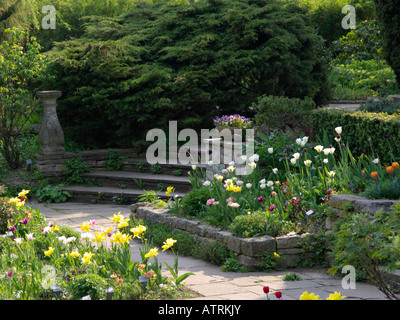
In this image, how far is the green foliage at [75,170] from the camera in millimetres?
9684

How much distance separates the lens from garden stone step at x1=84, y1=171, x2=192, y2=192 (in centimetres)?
884

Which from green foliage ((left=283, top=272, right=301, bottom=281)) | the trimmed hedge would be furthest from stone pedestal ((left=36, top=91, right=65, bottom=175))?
green foliage ((left=283, top=272, right=301, bottom=281))

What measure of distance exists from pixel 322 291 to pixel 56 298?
1.98m

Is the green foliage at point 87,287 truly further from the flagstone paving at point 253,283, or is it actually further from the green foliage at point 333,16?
the green foliage at point 333,16

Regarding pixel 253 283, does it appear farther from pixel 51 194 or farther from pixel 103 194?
pixel 51 194

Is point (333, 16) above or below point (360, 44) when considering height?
above

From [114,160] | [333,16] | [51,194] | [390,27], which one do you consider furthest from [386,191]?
[333,16]

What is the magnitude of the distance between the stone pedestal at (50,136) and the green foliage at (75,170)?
0.15 meters

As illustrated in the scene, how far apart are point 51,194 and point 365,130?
497cm

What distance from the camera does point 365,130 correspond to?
21.7 ft

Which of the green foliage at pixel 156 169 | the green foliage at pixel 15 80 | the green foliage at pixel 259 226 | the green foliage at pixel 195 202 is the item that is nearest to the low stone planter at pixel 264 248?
the green foliage at pixel 259 226

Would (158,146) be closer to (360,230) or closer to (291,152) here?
(291,152)
